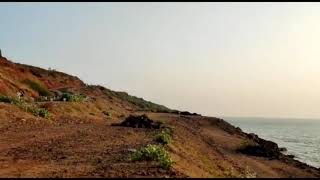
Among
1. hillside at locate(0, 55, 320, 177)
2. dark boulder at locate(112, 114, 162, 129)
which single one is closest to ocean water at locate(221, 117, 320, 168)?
hillside at locate(0, 55, 320, 177)

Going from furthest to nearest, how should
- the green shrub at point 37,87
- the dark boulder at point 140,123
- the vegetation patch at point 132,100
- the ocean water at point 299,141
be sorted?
the vegetation patch at point 132,100, the green shrub at point 37,87, the ocean water at point 299,141, the dark boulder at point 140,123

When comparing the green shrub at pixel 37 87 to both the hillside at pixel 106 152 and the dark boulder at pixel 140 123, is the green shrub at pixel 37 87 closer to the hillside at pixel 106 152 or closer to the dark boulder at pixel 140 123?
the hillside at pixel 106 152

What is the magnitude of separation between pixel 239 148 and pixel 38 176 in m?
16.0

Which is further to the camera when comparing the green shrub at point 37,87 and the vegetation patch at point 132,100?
the vegetation patch at point 132,100

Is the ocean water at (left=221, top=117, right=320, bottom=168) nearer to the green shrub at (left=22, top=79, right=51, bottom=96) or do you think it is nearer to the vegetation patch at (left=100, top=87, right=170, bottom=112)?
the vegetation patch at (left=100, top=87, right=170, bottom=112)

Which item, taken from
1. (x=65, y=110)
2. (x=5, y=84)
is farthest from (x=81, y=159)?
(x=5, y=84)

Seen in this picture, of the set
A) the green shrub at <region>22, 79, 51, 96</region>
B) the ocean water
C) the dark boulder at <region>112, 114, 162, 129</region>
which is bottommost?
the ocean water

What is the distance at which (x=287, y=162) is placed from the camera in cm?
2309

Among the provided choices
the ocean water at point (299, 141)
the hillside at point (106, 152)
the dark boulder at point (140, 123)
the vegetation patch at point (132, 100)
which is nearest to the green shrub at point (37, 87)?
the hillside at point (106, 152)

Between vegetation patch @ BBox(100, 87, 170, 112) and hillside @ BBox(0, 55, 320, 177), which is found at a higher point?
vegetation patch @ BBox(100, 87, 170, 112)

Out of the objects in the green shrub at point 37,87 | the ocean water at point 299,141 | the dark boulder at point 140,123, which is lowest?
the ocean water at point 299,141

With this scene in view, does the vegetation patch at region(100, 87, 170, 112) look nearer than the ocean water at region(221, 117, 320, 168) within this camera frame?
No

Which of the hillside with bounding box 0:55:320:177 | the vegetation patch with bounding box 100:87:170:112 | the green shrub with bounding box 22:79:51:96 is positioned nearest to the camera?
the hillside with bounding box 0:55:320:177

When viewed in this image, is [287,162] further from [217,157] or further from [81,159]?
[81,159]
